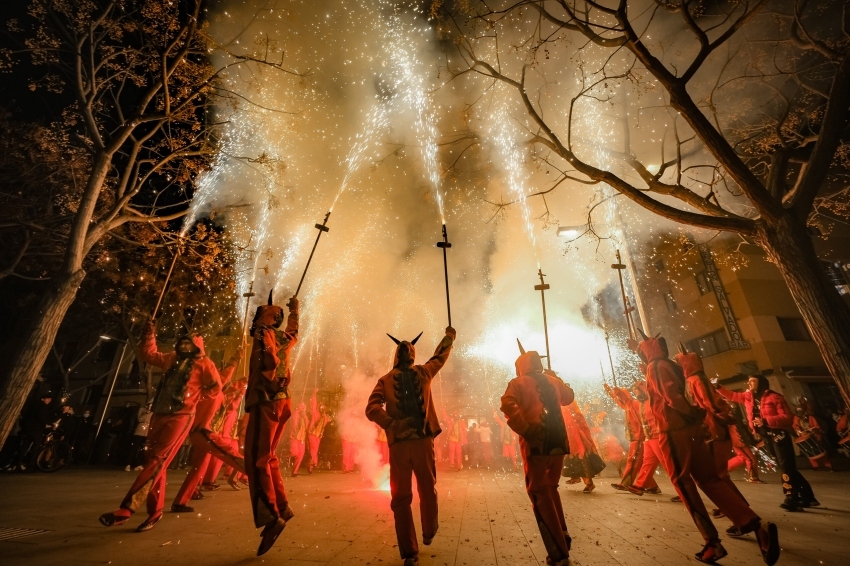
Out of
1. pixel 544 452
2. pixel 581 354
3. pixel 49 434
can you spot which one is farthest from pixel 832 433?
pixel 49 434

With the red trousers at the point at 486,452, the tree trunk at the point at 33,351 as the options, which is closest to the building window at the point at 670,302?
the red trousers at the point at 486,452

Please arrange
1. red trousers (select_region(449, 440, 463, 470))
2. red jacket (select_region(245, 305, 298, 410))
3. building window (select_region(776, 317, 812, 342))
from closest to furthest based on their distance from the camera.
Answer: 1. red jacket (select_region(245, 305, 298, 410))
2. red trousers (select_region(449, 440, 463, 470))
3. building window (select_region(776, 317, 812, 342))

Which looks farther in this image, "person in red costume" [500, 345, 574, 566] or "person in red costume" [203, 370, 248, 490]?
"person in red costume" [203, 370, 248, 490]

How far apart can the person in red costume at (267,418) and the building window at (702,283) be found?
2684cm

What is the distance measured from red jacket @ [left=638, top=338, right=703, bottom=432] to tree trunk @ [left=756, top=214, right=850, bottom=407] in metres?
1.96

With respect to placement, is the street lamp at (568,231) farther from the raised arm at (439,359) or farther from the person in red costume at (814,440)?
the person in red costume at (814,440)

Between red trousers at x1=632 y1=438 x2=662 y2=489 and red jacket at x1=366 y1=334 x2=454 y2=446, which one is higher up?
red jacket at x1=366 y1=334 x2=454 y2=446

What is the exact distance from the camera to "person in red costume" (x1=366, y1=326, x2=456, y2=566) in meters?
3.82

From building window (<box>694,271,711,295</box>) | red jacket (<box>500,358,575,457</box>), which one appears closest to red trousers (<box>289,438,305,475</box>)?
red jacket (<box>500,358,575,457</box>)

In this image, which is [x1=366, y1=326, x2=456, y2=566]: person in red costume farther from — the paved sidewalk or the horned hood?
the horned hood

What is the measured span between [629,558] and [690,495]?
3.31ft

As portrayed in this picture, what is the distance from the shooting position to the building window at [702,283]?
23483mm

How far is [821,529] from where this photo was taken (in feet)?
16.4

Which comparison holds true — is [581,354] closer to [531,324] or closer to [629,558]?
[531,324]
